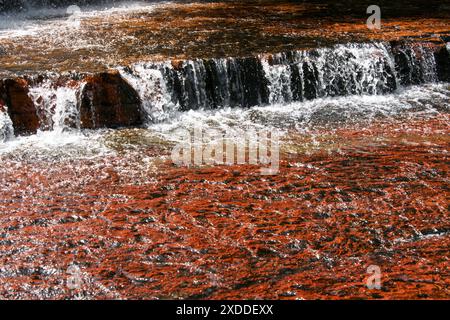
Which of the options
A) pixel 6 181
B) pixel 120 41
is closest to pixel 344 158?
pixel 6 181

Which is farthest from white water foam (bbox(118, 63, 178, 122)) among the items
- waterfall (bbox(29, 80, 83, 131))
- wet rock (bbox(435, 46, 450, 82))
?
wet rock (bbox(435, 46, 450, 82))

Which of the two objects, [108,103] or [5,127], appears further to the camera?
[108,103]

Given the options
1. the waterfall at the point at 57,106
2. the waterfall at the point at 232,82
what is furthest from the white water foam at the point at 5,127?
the waterfall at the point at 57,106

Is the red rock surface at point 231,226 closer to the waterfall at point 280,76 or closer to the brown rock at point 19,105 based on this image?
the brown rock at point 19,105

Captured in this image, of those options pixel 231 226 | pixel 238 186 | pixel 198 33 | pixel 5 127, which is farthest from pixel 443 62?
pixel 5 127

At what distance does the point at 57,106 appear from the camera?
6.39 metres

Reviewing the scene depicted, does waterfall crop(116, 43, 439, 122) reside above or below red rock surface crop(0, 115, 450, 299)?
above

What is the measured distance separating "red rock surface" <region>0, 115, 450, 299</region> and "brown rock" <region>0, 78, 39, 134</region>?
1011 mm

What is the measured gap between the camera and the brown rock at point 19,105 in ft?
20.4

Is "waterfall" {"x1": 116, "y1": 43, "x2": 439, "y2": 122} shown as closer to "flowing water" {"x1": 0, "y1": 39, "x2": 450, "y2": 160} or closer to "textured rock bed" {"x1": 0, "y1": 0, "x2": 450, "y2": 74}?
"flowing water" {"x1": 0, "y1": 39, "x2": 450, "y2": 160}

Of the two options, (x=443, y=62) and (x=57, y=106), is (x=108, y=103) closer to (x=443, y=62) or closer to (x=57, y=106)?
(x=57, y=106)

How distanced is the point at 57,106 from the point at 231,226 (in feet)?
11.4

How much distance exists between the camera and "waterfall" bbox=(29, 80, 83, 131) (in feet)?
20.9

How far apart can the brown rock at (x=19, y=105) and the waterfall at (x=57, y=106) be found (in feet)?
0.30
